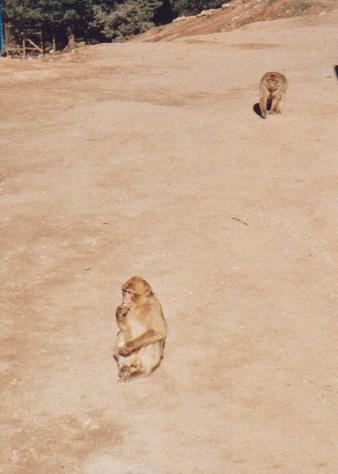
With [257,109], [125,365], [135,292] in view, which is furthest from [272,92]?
[125,365]

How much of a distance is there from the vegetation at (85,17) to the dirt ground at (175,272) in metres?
29.2

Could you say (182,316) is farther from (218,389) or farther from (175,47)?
(175,47)

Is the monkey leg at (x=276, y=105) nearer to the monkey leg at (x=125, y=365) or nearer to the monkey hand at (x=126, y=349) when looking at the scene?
the monkey leg at (x=125, y=365)

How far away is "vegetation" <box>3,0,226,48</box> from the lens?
48.3 metres

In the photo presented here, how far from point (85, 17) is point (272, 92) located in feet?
116

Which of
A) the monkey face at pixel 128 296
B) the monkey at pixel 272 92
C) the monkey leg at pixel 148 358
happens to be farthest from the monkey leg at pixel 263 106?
the monkey face at pixel 128 296

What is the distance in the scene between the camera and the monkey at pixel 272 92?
17609 millimetres

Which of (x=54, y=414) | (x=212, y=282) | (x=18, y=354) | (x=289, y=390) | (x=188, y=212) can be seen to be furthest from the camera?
(x=188, y=212)

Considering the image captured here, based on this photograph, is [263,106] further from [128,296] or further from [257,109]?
[128,296]

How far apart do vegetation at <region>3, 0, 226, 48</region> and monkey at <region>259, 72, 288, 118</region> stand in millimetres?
32619

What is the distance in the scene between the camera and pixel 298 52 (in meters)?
25.4

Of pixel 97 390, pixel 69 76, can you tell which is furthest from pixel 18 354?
pixel 69 76

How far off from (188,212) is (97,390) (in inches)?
212

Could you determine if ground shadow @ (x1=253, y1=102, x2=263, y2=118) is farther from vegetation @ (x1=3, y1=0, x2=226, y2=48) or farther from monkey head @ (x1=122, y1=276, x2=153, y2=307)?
vegetation @ (x1=3, y1=0, x2=226, y2=48)
